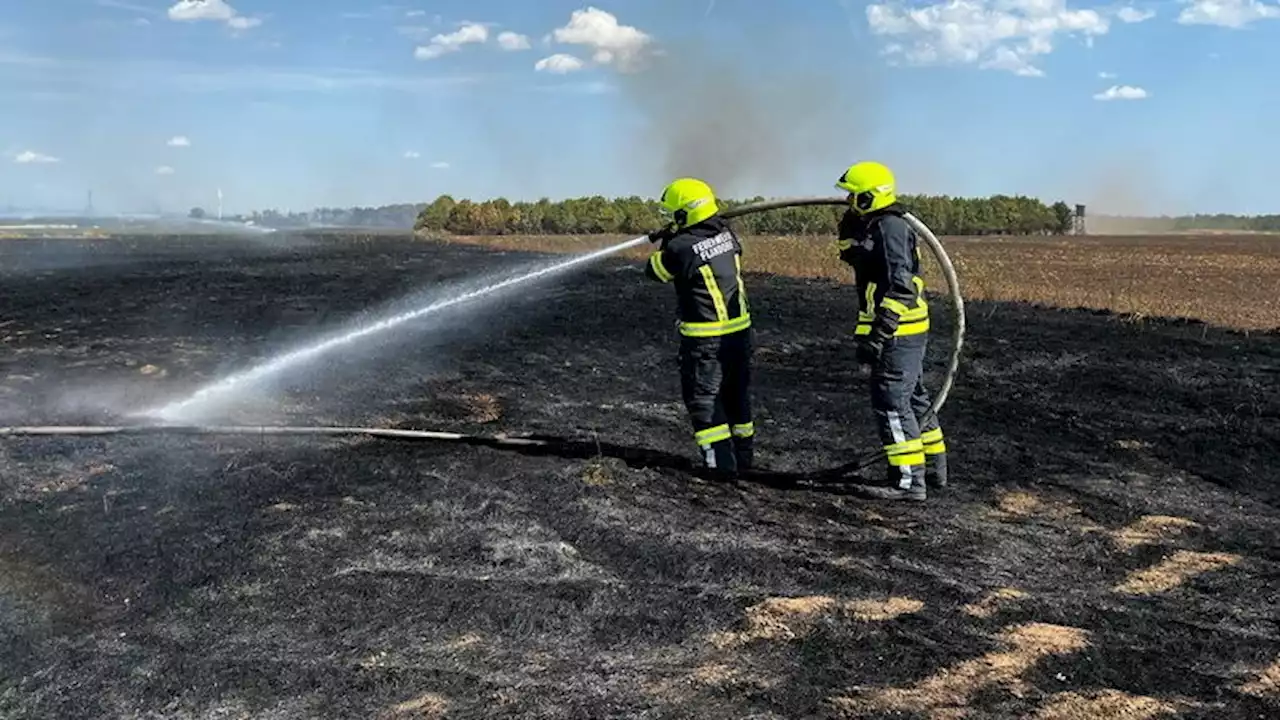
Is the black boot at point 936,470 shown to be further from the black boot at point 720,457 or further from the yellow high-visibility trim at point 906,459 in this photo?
the black boot at point 720,457

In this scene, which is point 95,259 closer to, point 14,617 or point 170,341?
point 170,341

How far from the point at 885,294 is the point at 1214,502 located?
250cm

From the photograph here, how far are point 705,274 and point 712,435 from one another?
1.02 m

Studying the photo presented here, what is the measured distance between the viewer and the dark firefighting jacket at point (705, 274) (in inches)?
248

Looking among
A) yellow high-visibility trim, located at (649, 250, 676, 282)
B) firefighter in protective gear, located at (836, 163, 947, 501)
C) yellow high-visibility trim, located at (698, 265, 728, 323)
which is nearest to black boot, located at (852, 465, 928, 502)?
firefighter in protective gear, located at (836, 163, 947, 501)

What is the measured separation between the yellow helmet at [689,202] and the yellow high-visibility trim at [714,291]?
323 mm

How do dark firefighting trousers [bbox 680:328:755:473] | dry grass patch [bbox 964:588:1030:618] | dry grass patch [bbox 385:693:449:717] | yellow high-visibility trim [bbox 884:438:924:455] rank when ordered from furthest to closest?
dark firefighting trousers [bbox 680:328:755:473] < yellow high-visibility trim [bbox 884:438:924:455] < dry grass patch [bbox 964:588:1030:618] < dry grass patch [bbox 385:693:449:717]

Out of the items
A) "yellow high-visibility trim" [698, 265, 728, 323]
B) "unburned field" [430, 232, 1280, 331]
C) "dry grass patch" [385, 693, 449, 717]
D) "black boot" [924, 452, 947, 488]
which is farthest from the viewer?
"unburned field" [430, 232, 1280, 331]

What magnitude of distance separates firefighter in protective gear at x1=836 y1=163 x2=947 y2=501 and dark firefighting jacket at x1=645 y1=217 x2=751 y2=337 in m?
0.72

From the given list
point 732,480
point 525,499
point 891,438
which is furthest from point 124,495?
point 891,438

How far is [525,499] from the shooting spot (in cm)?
592

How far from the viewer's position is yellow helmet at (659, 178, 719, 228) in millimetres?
6352

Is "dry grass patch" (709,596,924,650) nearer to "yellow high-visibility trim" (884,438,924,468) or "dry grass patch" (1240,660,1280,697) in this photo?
"dry grass patch" (1240,660,1280,697)

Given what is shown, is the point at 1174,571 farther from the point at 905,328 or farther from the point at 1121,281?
the point at 1121,281
